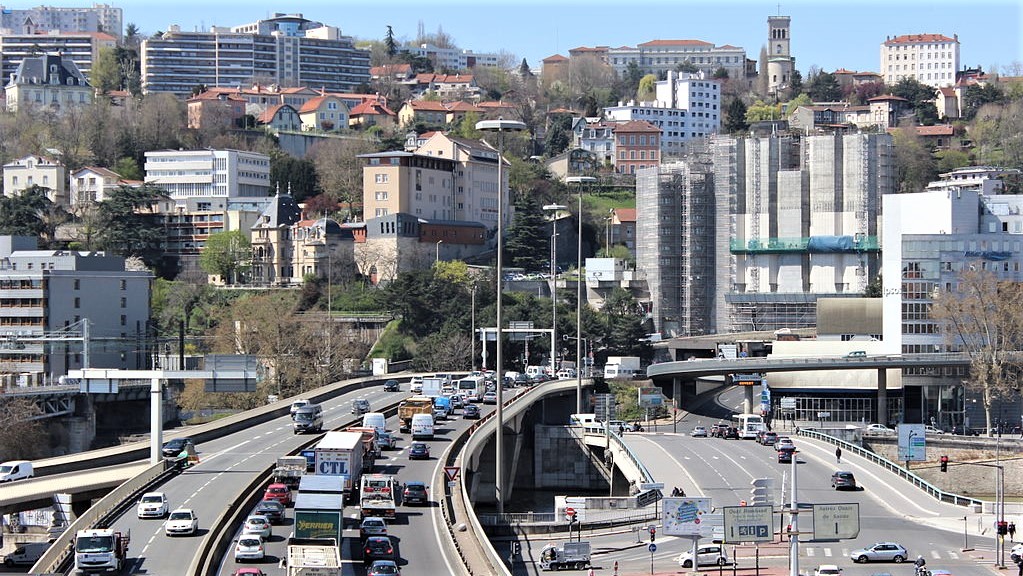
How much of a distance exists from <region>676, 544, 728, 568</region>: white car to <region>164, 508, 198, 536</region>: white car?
55.7 feet

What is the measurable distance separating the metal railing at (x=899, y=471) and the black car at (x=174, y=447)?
3149 cm

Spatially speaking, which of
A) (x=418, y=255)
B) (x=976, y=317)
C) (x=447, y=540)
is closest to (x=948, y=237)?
(x=976, y=317)

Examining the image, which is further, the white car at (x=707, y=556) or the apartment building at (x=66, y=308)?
the apartment building at (x=66, y=308)

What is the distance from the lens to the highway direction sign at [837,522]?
1743 inches

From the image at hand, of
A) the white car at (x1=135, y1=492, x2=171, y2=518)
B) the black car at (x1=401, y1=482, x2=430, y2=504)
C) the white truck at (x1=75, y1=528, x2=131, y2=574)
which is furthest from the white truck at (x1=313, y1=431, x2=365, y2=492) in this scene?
the white truck at (x1=75, y1=528, x2=131, y2=574)

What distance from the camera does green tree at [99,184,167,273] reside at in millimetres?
144750

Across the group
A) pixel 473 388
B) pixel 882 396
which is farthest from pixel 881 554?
pixel 882 396

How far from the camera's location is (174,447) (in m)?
61.8

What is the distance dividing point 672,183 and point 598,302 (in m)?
11.8

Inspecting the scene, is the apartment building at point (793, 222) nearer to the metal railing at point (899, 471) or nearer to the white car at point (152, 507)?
the metal railing at point (899, 471)

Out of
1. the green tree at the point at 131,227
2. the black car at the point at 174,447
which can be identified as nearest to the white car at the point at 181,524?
the black car at the point at 174,447

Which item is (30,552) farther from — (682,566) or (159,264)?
(159,264)

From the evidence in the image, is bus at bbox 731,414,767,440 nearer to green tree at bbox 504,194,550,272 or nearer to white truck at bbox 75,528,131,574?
green tree at bbox 504,194,550,272

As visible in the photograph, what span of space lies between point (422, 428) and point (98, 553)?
29.1 metres
